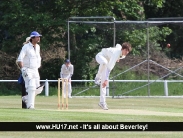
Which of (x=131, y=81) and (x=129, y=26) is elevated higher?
(x=129, y=26)

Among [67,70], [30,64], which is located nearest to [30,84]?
[30,64]

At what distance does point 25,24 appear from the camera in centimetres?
3666

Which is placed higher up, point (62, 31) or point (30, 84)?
point (62, 31)

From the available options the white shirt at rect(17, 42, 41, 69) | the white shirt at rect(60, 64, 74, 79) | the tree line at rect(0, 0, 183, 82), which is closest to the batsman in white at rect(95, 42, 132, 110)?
the white shirt at rect(17, 42, 41, 69)

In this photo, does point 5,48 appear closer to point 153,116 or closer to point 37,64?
point 37,64

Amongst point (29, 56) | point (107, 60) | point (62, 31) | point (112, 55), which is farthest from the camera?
point (62, 31)

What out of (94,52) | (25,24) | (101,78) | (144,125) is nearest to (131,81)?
(94,52)

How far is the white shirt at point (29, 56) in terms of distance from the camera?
1941cm

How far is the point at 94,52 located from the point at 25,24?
357cm

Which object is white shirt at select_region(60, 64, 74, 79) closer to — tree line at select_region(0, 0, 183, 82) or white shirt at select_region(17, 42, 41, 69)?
tree line at select_region(0, 0, 183, 82)

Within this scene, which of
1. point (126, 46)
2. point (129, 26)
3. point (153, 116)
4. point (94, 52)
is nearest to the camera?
point (153, 116)

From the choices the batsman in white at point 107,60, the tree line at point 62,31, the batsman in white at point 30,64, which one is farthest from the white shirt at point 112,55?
the tree line at point 62,31

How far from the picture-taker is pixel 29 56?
1941 cm

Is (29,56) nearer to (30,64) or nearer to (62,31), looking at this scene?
(30,64)
